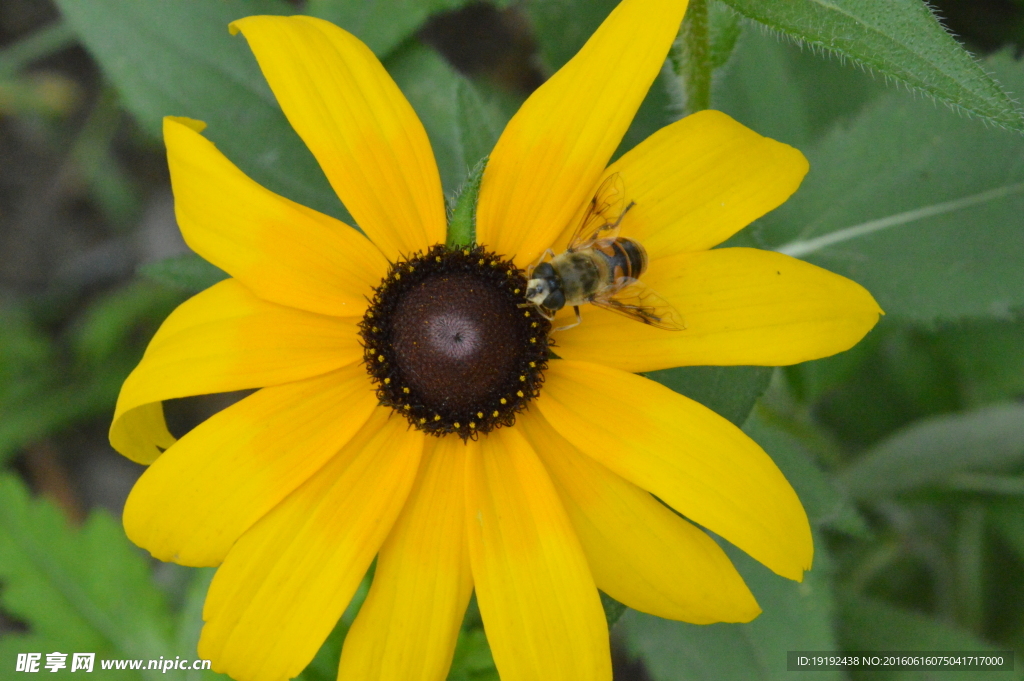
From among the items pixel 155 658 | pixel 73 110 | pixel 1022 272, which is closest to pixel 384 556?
pixel 155 658

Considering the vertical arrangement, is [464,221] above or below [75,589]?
above

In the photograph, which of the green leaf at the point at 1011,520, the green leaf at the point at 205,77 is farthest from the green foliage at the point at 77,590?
the green leaf at the point at 1011,520

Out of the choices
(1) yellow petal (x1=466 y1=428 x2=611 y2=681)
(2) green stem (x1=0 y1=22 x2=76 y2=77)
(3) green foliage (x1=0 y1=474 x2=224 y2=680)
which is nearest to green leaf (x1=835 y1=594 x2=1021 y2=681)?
(1) yellow petal (x1=466 y1=428 x2=611 y2=681)

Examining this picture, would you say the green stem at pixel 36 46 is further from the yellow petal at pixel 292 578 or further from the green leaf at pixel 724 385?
the green leaf at pixel 724 385

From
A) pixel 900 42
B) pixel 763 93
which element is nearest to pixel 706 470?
pixel 900 42

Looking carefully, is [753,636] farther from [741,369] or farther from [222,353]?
[222,353]

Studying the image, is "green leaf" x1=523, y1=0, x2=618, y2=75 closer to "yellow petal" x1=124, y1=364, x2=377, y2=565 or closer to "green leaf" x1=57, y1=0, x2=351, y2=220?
"green leaf" x1=57, y1=0, x2=351, y2=220
